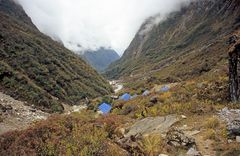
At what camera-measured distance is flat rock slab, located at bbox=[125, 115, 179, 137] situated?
12.1 meters

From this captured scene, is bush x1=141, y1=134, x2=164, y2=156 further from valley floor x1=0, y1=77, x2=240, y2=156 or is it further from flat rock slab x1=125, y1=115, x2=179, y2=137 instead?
flat rock slab x1=125, y1=115, x2=179, y2=137

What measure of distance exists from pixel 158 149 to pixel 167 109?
6.18m

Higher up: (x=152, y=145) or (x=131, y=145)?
(x=131, y=145)

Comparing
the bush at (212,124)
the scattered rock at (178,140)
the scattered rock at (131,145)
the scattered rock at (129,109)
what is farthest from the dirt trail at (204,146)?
the scattered rock at (129,109)

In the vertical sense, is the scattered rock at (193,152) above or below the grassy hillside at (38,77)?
below

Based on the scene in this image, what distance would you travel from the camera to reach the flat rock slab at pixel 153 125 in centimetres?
1212

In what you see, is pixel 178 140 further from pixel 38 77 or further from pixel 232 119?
pixel 38 77

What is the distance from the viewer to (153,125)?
13031 mm

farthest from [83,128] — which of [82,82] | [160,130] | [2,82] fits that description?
[82,82]

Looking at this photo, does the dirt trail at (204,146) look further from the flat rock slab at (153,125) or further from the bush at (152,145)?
the flat rock slab at (153,125)

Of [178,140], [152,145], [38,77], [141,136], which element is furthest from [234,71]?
[38,77]

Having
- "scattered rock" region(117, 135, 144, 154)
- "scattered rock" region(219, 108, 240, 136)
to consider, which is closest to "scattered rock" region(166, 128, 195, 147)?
"scattered rock" region(117, 135, 144, 154)

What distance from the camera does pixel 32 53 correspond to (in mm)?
73500

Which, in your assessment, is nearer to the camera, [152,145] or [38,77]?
[152,145]
